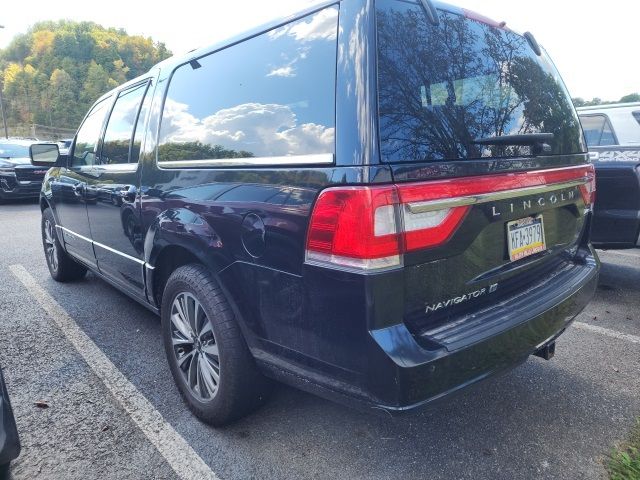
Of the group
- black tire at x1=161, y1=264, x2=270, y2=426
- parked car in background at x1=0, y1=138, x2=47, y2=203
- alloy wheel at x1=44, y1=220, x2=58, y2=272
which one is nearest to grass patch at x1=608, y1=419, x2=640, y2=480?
black tire at x1=161, y1=264, x2=270, y2=426

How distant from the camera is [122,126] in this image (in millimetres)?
3168

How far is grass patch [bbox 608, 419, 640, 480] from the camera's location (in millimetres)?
1891

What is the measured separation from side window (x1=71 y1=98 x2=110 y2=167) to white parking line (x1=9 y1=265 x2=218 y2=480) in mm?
1342

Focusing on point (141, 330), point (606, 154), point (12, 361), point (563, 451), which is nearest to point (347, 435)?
point (563, 451)

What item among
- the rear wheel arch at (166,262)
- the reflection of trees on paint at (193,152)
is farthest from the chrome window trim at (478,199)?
the rear wheel arch at (166,262)

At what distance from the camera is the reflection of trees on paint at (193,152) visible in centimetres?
210

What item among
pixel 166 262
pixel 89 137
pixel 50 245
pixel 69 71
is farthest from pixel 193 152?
pixel 69 71

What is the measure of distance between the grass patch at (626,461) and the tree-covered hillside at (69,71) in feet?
244

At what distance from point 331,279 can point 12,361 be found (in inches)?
105

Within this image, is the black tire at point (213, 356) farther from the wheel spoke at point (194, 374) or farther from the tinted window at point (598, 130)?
the tinted window at point (598, 130)

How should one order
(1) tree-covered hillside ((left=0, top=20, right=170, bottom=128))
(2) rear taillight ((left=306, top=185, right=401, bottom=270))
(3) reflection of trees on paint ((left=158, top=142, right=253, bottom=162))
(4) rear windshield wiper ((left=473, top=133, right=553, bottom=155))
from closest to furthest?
(2) rear taillight ((left=306, top=185, right=401, bottom=270))
(4) rear windshield wiper ((left=473, top=133, right=553, bottom=155))
(3) reflection of trees on paint ((left=158, top=142, right=253, bottom=162))
(1) tree-covered hillside ((left=0, top=20, right=170, bottom=128))

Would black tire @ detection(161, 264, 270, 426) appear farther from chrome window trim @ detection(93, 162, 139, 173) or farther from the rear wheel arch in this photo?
chrome window trim @ detection(93, 162, 139, 173)

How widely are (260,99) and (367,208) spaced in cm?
86

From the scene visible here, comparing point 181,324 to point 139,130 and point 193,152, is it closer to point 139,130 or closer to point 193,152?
point 193,152
